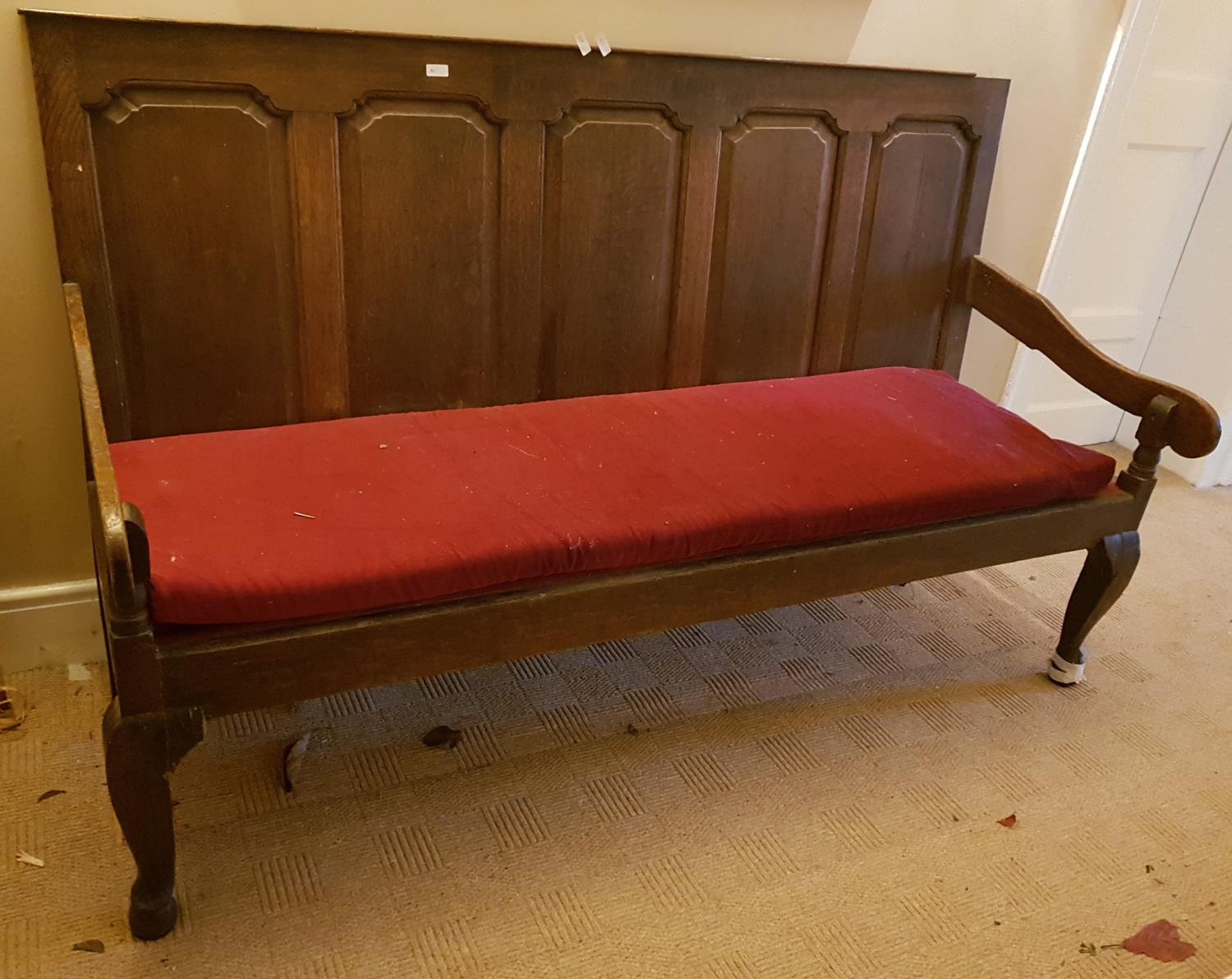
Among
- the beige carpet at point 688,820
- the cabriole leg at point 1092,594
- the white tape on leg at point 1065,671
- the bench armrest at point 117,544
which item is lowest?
the beige carpet at point 688,820

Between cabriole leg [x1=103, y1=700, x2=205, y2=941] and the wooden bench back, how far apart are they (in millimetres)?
611

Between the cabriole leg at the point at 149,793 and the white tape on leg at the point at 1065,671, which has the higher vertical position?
the cabriole leg at the point at 149,793

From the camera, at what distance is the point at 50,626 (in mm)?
1849

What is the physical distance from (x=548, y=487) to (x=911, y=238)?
41.8 inches

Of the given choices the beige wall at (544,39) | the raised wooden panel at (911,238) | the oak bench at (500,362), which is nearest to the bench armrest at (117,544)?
the oak bench at (500,362)

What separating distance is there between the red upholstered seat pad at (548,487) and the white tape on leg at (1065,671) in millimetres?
360

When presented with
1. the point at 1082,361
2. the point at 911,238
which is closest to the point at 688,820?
the point at 1082,361

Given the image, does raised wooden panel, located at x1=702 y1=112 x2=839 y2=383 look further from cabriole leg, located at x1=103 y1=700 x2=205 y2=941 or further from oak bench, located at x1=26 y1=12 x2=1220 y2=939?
cabriole leg, located at x1=103 y1=700 x2=205 y2=941

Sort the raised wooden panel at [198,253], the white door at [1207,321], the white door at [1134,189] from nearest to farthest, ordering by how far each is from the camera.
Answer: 1. the raised wooden panel at [198,253]
2. the white door at [1134,189]
3. the white door at [1207,321]

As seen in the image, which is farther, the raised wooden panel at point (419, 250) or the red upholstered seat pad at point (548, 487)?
the raised wooden panel at point (419, 250)

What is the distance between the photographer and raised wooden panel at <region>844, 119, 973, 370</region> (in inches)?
81.0

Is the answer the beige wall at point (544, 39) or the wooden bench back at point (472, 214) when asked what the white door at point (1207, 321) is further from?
the wooden bench back at point (472, 214)

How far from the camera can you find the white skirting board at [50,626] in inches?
71.7

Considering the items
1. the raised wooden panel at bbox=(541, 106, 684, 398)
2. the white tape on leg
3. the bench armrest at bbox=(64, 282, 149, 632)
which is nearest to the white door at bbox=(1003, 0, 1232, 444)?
the white tape on leg
